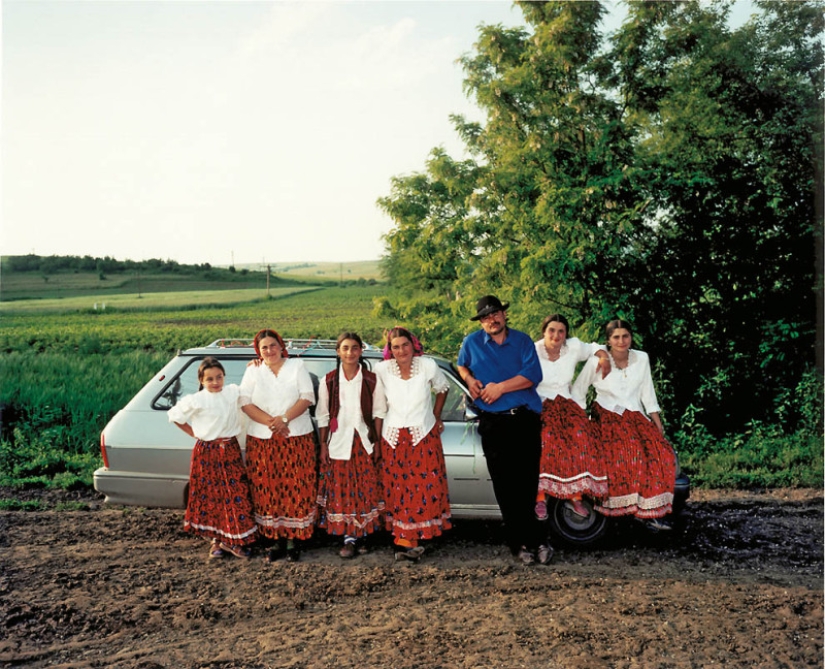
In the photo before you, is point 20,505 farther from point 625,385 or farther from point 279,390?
point 625,385

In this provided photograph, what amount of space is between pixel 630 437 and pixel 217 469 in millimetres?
3148

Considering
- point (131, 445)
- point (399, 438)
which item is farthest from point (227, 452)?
point (399, 438)

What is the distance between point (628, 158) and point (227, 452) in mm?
8265

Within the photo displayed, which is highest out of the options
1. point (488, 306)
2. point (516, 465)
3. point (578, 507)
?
point (488, 306)

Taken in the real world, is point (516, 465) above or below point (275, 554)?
above

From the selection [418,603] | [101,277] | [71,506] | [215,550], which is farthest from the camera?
[101,277]

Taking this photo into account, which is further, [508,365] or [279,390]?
[279,390]

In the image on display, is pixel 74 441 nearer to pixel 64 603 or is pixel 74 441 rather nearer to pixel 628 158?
pixel 64 603

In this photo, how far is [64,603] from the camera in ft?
15.0

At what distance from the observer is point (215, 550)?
17.9ft

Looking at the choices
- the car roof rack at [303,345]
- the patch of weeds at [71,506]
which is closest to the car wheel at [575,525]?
the car roof rack at [303,345]

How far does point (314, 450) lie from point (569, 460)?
76.6 inches

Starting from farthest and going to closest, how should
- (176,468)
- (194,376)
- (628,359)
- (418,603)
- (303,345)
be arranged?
1. (303,345)
2. (194,376)
3. (176,468)
4. (628,359)
5. (418,603)

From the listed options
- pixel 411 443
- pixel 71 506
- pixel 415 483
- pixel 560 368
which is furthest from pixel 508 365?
pixel 71 506
